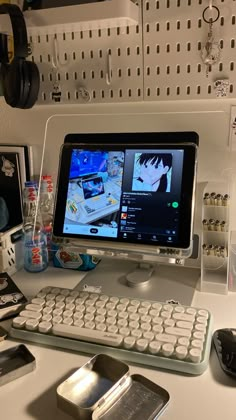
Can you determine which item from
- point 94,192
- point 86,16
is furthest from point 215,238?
point 86,16

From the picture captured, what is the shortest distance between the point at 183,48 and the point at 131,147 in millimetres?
283

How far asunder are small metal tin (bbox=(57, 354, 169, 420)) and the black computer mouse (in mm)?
120

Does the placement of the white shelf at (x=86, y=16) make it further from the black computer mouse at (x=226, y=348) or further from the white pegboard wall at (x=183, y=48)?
the black computer mouse at (x=226, y=348)

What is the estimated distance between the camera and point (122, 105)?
3.52ft

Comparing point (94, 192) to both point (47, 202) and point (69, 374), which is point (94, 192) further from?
point (69, 374)

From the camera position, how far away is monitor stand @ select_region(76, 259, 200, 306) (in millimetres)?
933

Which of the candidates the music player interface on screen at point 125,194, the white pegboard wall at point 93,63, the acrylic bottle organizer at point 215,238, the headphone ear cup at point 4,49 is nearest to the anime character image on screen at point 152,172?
the music player interface on screen at point 125,194

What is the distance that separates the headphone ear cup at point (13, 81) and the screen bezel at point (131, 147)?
0.18 metres

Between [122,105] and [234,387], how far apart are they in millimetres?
737

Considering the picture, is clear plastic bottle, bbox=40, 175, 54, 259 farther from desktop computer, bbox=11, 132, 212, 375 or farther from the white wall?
desktop computer, bbox=11, 132, 212, 375

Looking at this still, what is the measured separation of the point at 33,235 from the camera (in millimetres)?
1089

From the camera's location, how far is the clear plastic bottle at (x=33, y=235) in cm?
108

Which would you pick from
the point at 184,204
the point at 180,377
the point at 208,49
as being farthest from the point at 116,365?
the point at 208,49

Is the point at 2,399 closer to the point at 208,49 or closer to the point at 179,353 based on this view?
the point at 179,353
